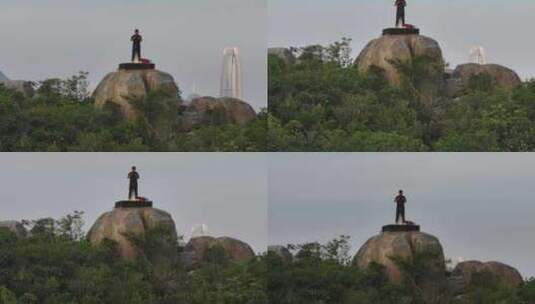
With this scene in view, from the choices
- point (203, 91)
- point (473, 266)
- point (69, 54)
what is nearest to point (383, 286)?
point (473, 266)

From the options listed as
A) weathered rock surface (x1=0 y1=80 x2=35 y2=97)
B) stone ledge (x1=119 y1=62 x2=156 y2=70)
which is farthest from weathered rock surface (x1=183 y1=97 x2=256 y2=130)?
weathered rock surface (x1=0 y1=80 x2=35 y2=97)

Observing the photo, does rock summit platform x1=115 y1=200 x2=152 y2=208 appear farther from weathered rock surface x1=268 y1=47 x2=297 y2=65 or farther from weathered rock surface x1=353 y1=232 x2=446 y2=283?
weathered rock surface x1=353 y1=232 x2=446 y2=283

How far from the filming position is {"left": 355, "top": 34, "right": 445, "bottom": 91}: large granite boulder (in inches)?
407

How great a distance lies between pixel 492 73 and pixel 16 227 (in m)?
3.65

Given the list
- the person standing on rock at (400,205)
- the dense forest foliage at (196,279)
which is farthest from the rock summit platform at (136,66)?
the person standing on rock at (400,205)

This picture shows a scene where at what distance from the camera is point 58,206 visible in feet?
33.3

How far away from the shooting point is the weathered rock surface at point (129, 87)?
10289 mm

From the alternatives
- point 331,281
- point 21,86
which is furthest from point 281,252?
point 21,86

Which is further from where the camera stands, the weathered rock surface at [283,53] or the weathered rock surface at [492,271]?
the weathered rock surface at [283,53]

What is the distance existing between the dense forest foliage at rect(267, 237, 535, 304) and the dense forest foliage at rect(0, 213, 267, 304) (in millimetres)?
141

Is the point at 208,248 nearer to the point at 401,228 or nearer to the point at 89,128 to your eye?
the point at 89,128

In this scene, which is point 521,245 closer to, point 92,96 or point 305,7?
point 305,7

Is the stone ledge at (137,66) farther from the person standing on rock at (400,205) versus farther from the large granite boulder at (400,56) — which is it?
the person standing on rock at (400,205)

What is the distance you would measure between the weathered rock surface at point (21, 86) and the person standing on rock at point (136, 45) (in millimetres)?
782
